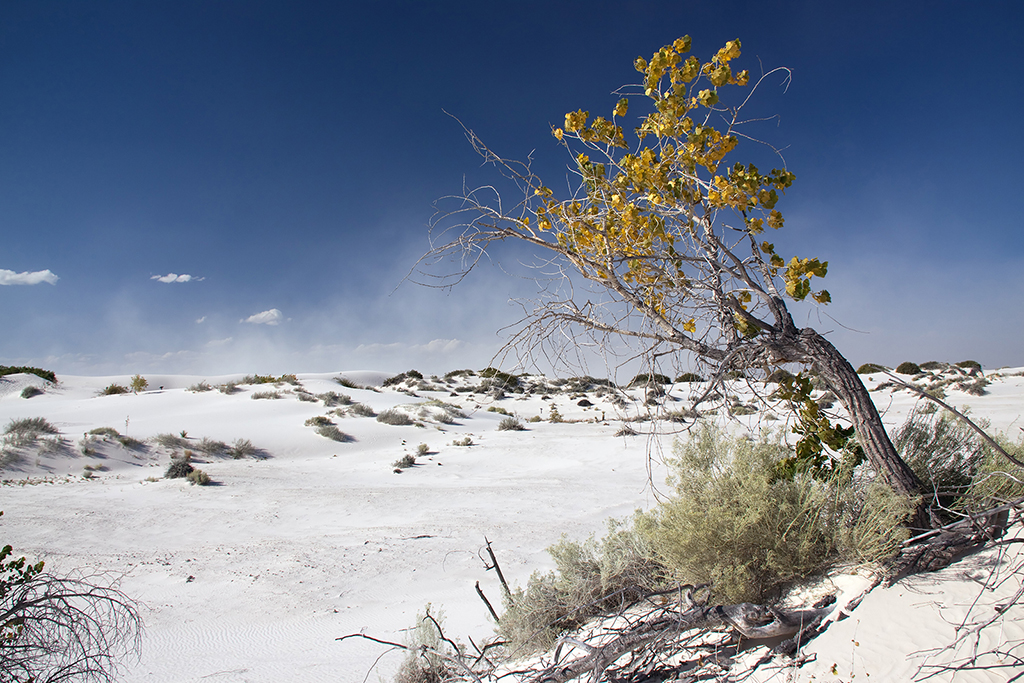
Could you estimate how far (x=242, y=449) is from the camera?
40.6 ft

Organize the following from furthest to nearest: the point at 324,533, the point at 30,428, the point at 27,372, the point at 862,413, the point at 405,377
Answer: the point at 405,377, the point at 27,372, the point at 30,428, the point at 324,533, the point at 862,413

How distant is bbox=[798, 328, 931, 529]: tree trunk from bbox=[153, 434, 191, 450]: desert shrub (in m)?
Answer: 13.7

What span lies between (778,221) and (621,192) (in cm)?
96

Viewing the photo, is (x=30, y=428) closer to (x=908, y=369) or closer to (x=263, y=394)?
(x=263, y=394)

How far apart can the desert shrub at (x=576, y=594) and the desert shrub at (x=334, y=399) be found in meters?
16.2

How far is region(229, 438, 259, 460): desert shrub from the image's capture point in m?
12.2

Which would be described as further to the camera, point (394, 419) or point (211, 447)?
point (394, 419)

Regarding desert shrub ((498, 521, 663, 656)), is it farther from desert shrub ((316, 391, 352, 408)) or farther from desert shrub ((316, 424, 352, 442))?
desert shrub ((316, 391, 352, 408))

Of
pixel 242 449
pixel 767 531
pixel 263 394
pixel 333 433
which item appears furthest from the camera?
pixel 263 394

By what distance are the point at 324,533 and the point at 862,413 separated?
6.64 m

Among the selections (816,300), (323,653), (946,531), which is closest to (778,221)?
(816,300)

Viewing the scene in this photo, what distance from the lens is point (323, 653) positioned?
3947 millimetres

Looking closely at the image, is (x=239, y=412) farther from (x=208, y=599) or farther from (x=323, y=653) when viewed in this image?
(x=323, y=653)

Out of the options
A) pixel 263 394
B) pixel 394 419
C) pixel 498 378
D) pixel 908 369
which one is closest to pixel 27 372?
→ pixel 263 394
